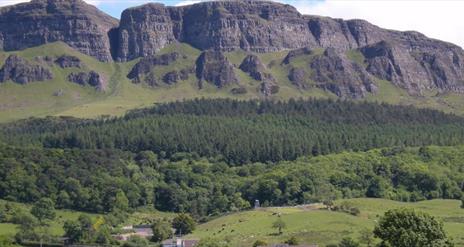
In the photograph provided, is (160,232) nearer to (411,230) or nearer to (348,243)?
(348,243)

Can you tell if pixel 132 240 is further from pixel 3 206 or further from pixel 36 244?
pixel 3 206

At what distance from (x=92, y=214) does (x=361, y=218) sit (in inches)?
2566

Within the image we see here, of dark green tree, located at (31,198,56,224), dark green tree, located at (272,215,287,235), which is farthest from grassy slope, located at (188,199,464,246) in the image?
dark green tree, located at (31,198,56,224)

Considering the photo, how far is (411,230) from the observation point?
3703 inches

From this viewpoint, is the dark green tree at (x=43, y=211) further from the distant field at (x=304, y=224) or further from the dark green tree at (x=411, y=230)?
the dark green tree at (x=411, y=230)

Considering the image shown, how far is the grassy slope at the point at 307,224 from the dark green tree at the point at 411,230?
36.0 m

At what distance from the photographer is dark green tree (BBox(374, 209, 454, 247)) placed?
307 ft

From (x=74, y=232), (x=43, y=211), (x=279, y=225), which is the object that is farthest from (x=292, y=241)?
(x=43, y=211)

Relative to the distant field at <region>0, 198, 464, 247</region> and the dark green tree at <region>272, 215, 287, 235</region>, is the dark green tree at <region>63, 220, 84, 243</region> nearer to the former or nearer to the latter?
the distant field at <region>0, 198, 464, 247</region>

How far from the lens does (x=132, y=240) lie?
156 meters

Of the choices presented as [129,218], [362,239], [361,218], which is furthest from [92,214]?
[362,239]

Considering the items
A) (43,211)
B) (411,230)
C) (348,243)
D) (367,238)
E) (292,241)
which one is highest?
(411,230)

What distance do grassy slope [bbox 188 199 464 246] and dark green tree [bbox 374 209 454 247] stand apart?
35951mm

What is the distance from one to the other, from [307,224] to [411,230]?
6216 centimetres
